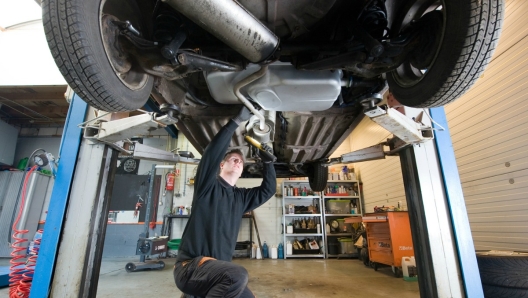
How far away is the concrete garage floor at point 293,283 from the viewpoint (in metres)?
2.42

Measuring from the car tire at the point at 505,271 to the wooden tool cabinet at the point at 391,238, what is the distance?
5.02 feet

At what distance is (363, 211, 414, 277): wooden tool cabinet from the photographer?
10.4ft

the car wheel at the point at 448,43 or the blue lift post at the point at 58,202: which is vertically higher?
the car wheel at the point at 448,43

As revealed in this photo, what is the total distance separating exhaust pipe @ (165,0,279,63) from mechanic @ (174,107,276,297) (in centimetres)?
48

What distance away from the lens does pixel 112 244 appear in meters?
5.15

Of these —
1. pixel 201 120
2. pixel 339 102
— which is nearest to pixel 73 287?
pixel 201 120

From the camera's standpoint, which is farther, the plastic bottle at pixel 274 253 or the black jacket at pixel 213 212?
the plastic bottle at pixel 274 253

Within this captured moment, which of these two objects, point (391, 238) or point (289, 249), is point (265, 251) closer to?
point (289, 249)

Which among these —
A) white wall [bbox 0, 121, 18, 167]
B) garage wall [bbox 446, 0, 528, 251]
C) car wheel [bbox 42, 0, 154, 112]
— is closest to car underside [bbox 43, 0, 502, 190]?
car wheel [bbox 42, 0, 154, 112]

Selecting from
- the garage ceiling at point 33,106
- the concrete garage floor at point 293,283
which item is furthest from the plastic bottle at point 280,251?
the garage ceiling at point 33,106

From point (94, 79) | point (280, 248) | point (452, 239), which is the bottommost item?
point (280, 248)

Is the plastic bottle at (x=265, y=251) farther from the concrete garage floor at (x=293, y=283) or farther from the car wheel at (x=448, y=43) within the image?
the car wheel at (x=448, y=43)

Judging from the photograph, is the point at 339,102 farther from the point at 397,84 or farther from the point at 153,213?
the point at 153,213

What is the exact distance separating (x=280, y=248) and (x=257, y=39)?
16.9 ft
